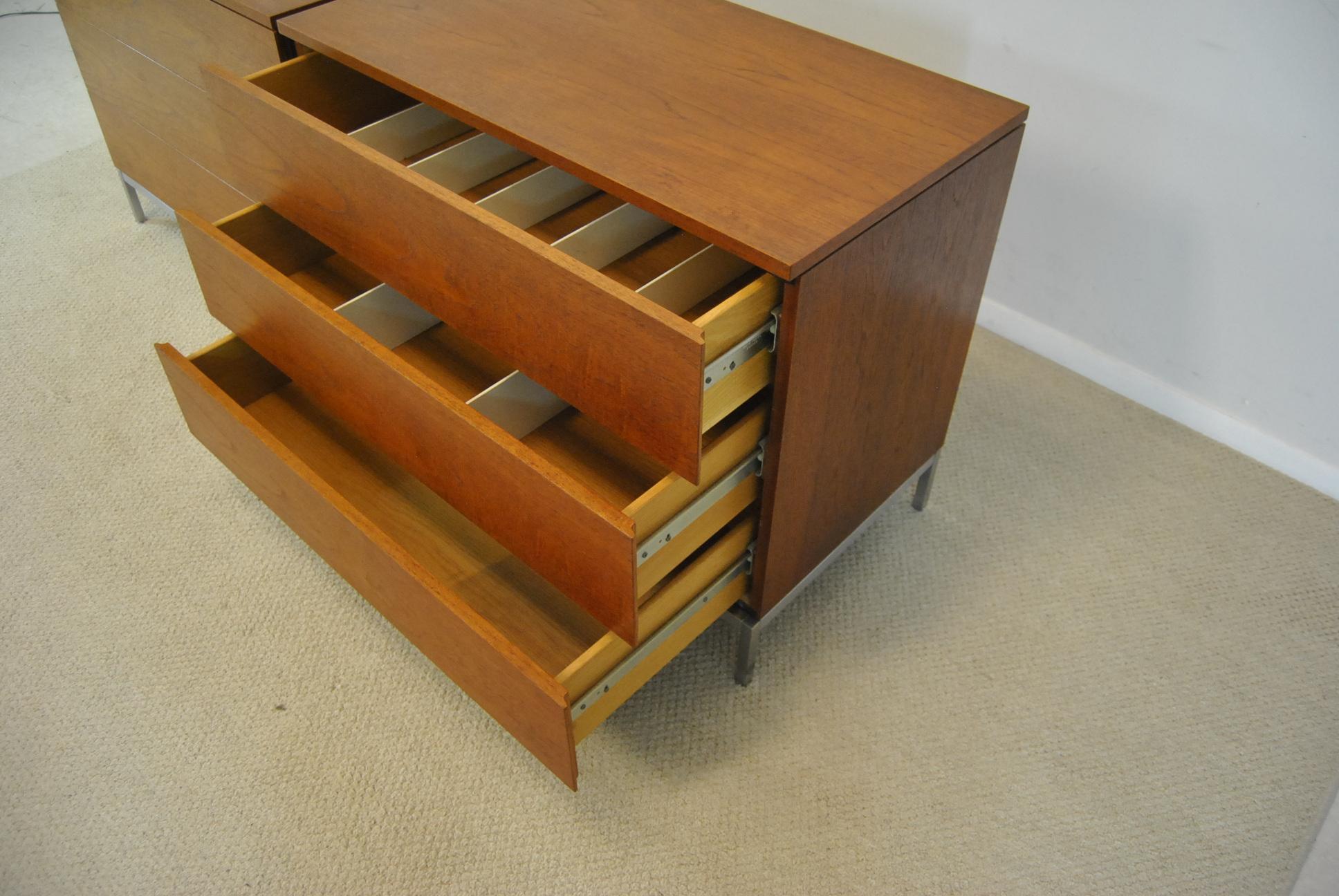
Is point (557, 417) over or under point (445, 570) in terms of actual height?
over

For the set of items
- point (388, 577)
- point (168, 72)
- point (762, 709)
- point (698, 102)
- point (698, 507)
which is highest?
point (698, 102)

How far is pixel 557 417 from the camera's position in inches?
50.0

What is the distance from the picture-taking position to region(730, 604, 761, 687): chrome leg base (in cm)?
128

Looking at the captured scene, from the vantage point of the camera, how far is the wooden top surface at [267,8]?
1.32 meters

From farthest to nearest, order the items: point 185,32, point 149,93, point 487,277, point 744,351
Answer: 1. point 149,93
2. point 185,32
3. point 487,277
4. point 744,351

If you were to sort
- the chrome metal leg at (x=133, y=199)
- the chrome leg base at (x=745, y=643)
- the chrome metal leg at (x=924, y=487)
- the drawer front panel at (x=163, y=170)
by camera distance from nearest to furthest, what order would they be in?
the chrome leg base at (x=745, y=643) < the chrome metal leg at (x=924, y=487) < the drawer front panel at (x=163, y=170) < the chrome metal leg at (x=133, y=199)

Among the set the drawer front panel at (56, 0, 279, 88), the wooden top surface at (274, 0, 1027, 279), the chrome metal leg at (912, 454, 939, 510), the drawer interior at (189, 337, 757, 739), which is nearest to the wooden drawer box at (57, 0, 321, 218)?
the drawer front panel at (56, 0, 279, 88)

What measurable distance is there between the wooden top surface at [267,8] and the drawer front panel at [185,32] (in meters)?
0.02

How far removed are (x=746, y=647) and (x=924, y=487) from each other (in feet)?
1.37

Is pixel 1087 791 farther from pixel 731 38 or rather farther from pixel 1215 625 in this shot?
pixel 731 38

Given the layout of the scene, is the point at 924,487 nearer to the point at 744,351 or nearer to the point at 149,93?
the point at 744,351

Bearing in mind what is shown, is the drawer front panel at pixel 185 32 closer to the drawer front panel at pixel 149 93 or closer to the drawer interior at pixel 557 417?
the drawer front panel at pixel 149 93

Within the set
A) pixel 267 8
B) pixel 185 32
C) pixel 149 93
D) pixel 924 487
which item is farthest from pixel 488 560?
pixel 149 93

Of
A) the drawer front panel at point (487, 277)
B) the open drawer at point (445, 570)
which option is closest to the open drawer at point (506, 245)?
the drawer front panel at point (487, 277)
